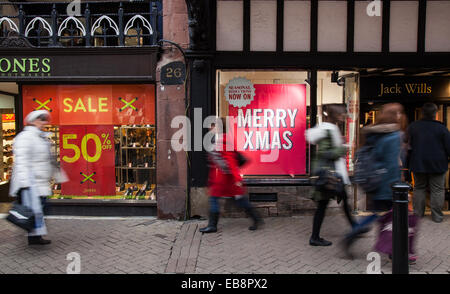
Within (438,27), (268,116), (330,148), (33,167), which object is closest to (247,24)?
(268,116)

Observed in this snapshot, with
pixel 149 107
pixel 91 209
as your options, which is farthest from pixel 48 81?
pixel 91 209

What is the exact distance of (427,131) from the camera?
6375mm

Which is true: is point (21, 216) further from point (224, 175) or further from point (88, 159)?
point (224, 175)

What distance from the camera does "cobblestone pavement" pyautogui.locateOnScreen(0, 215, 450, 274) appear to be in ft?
15.5

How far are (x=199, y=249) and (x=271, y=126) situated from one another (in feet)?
9.65

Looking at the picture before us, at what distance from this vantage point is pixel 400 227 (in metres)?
3.84

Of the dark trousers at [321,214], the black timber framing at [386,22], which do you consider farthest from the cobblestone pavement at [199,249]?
the black timber framing at [386,22]

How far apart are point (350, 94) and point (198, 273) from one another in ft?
15.4

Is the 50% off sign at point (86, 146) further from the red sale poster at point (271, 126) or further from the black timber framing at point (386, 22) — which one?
the black timber framing at point (386, 22)

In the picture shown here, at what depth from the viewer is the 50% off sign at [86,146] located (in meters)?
7.34

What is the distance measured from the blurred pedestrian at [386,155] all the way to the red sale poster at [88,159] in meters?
4.79
